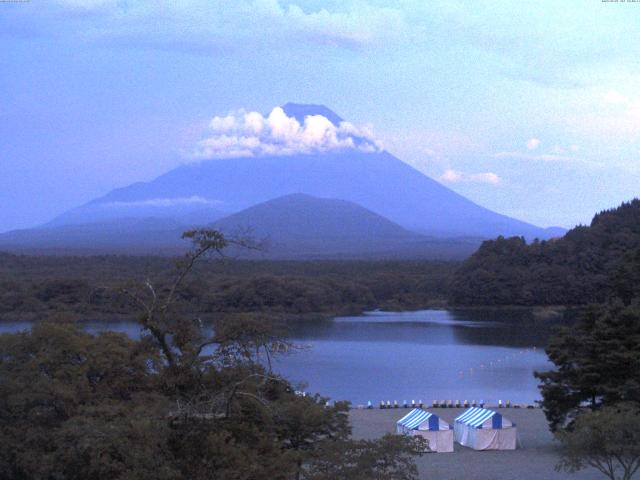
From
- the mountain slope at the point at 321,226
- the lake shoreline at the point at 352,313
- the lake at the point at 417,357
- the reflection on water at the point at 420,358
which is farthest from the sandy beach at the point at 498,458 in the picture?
the mountain slope at the point at 321,226

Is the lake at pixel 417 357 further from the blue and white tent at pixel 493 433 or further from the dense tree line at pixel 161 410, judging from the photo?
the dense tree line at pixel 161 410

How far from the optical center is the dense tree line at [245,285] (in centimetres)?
4031

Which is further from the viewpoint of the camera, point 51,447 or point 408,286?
point 408,286

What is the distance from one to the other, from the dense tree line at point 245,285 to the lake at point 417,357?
8.84 ft

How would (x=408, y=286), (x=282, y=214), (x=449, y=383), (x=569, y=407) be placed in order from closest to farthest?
(x=569, y=407)
(x=449, y=383)
(x=408, y=286)
(x=282, y=214)

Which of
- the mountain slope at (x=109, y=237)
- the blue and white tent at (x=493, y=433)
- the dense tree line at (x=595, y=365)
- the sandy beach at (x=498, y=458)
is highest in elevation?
the mountain slope at (x=109, y=237)

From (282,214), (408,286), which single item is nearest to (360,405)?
(408,286)

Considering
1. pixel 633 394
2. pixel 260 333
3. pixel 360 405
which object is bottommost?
pixel 360 405

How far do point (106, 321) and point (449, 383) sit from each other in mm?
15532

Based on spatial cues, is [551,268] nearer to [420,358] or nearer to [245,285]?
[245,285]

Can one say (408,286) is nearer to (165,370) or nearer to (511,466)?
(511,466)

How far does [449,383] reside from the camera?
2508 cm

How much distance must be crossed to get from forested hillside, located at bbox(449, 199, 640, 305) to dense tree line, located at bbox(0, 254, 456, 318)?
264cm

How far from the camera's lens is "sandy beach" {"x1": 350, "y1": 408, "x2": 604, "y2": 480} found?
13171mm
